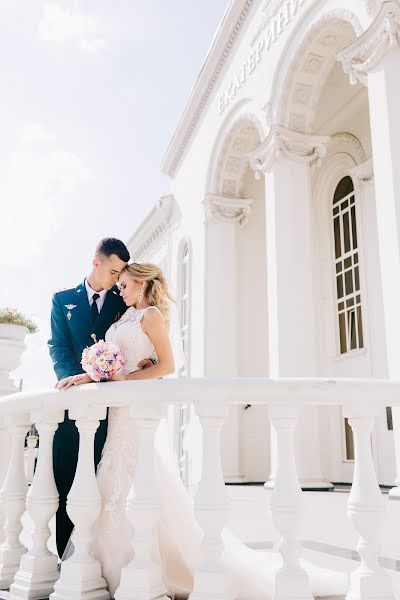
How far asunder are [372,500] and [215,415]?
2.27 feet

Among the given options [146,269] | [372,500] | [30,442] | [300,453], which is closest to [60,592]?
[372,500]

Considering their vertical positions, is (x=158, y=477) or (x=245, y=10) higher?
(x=245, y=10)

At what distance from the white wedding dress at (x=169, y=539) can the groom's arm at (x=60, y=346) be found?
59 centimetres

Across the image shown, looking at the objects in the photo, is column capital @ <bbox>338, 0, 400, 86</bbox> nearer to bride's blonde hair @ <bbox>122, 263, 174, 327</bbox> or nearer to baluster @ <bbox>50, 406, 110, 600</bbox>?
bride's blonde hair @ <bbox>122, 263, 174, 327</bbox>

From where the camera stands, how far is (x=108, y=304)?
3.51 metres

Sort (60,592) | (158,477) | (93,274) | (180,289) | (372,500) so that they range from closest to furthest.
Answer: (372,500) → (60,592) → (158,477) → (93,274) → (180,289)

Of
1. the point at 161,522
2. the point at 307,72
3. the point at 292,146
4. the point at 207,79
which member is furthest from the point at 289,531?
the point at 207,79

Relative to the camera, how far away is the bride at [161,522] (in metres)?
2.60

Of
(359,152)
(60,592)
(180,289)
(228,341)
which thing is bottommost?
(60,592)

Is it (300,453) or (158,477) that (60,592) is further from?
(300,453)

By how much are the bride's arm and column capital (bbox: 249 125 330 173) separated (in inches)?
317

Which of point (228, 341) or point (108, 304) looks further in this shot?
point (228, 341)

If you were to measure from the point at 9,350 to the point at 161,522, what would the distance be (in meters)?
3.30

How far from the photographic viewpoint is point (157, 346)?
3.02m
